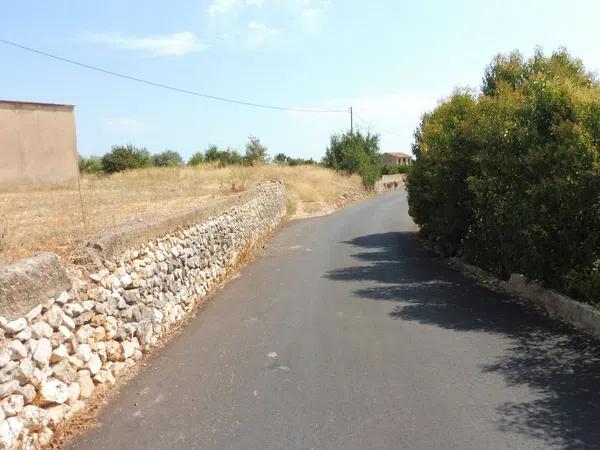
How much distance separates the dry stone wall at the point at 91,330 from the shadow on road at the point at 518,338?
3.38 metres

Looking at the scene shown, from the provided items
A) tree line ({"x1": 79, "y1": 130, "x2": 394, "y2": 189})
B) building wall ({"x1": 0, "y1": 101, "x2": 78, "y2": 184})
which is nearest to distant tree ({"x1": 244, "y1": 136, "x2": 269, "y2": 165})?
tree line ({"x1": 79, "y1": 130, "x2": 394, "y2": 189})

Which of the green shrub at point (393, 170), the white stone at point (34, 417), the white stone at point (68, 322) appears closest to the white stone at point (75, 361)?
the white stone at point (68, 322)

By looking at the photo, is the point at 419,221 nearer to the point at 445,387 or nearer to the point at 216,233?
the point at 216,233

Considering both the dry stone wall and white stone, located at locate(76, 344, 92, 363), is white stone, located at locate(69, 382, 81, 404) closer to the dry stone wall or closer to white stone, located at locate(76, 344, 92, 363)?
the dry stone wall

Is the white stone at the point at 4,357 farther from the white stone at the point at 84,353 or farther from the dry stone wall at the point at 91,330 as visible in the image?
the white stone at the point at 84,353

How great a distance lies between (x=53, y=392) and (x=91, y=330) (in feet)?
3.51

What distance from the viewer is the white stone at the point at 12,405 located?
13.3 ft

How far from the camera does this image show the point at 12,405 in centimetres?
412

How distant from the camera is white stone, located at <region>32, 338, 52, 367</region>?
15.0 ft

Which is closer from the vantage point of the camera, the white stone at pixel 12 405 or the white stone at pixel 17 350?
the white stone at pixel 12 405

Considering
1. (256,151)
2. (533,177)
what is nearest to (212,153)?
(256,151)

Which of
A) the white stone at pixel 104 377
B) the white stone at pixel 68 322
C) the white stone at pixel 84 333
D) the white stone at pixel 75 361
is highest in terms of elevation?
the white stone at pixel 68 322

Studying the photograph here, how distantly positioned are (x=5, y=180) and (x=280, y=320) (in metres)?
21.8

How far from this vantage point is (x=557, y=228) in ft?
28.6
